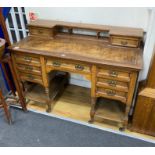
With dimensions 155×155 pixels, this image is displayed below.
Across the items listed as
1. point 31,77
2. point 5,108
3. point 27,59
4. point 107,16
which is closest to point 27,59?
point 27,59

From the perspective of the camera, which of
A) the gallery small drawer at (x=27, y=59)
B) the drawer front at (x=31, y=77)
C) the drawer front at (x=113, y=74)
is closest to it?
the drawer front at (x=113, y=74)

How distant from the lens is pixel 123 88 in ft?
4.96

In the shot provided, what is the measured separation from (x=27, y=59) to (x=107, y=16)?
A: 3.07 feet

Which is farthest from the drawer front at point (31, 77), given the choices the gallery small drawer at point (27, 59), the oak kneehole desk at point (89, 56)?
the gallery small drawer at point (27, 59)

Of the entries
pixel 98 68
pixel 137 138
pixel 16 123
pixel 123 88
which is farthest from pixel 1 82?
pixel 137 138

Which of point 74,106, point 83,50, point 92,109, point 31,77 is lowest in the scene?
point 74,106

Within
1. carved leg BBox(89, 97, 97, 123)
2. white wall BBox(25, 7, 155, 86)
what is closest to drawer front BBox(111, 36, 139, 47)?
white wall BBox(25, 7, 155, 86)

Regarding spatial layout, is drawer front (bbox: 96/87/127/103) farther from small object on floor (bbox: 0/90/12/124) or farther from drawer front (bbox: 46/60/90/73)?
small object on floor (bbox: 0/90/12/124)

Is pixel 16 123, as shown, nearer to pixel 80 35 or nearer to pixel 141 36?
pixel 80 35

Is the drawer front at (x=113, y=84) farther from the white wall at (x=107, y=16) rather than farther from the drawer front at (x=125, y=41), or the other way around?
the drawer front at (x=125, y=41)

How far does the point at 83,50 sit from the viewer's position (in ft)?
5.37

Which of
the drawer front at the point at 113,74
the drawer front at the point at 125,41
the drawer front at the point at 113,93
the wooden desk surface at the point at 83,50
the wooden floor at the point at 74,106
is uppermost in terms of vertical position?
the drawer front at the point at 125,41

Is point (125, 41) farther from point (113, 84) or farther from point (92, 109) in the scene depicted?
point (92, 109)

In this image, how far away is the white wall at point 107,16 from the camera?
1695 millimetres
